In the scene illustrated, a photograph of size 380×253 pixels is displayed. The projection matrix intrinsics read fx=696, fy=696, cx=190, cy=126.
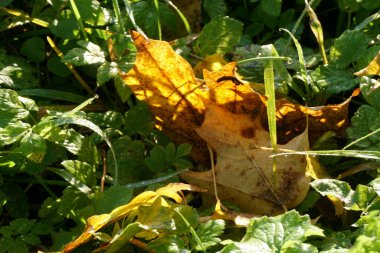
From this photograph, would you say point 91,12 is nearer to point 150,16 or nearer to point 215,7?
point 150,16

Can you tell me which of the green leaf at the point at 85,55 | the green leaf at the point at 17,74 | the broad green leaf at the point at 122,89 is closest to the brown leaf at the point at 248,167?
the broad green leaf at the point at 122,89

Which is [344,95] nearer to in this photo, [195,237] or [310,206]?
[310,206]

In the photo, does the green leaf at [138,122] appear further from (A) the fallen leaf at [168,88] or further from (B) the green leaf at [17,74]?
(B) the green leaf at [17,74]

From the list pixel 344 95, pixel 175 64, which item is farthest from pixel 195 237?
pixel 344 95

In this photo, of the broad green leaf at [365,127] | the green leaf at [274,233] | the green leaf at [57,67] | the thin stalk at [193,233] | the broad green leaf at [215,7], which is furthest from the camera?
the broad green leaf at [215,7]

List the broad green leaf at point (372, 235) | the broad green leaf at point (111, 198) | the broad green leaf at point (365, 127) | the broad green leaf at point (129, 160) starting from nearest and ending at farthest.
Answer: the broad green leaf at point (372, 235) → the broad green leaf at point (111, 198) → the broad green leaf at point (365, 127) → the broad green leaf at point (129, 160)

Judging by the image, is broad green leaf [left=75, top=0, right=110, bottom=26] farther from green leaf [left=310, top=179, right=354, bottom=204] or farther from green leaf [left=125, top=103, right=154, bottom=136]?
green leaf [left=310, top=179, right=354, bottom=204]
